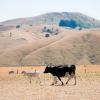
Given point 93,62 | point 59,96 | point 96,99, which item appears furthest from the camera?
point 93,62

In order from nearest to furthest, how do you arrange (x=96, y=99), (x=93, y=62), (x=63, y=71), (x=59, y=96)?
(x=96, y=99)
(x=59, y=96)
(x=63, y=71)
(x=93, y=62)

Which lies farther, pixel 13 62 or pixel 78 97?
pixel 13 62

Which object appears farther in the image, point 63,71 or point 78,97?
point 63,71

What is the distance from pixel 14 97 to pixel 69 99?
3.45 m

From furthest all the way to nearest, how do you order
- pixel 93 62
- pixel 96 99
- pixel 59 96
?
pixel 93 62 < pixel 59 96 < pixel 96 99

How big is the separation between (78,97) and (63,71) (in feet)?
37.9

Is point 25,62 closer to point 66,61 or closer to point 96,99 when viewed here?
point 66,61

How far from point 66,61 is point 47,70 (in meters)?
161

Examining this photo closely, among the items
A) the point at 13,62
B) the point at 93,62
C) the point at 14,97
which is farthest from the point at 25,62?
the point at 14,97

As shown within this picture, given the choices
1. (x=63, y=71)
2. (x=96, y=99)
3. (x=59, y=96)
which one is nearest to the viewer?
(x=96, y=99)

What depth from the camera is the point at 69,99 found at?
20.6m

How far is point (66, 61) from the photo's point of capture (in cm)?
19462

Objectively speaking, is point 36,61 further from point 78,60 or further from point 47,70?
point 47,70

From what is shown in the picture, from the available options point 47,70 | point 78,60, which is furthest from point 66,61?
point 47,70
